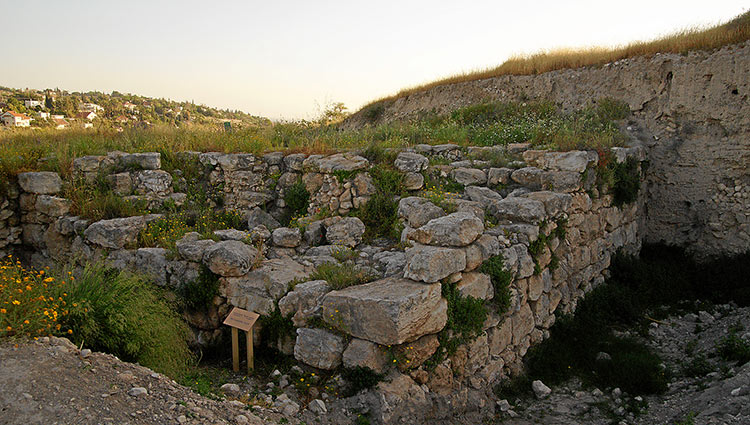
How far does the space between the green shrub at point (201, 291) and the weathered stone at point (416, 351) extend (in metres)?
2.55

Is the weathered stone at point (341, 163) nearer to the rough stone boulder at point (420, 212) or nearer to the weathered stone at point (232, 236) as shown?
the rough stone boulder at point (420, 212)

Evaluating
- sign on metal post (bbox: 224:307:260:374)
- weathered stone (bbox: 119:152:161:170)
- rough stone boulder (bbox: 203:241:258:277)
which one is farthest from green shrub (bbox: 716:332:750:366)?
weathered stone (bbox: 119:152:161:170)

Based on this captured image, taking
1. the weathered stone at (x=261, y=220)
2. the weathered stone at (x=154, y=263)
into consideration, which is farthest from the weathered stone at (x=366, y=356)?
the weathered stone at (x=261, y=220)

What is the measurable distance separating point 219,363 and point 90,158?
510 centimetres

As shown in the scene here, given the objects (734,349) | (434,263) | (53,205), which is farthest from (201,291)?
(734,349)

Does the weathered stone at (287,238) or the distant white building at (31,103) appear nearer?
the weathered stone at (287,238)

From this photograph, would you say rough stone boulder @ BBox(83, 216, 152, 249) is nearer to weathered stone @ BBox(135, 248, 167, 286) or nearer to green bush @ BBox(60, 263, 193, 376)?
weathered stone @ BBox(135, 248, 167, 286)

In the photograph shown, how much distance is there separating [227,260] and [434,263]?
2.59 m

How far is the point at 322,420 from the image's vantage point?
429 cm

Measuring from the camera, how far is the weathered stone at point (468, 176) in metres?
7.95

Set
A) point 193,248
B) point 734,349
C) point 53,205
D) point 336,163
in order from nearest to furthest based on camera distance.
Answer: point 734,349
point 193,248
point 53,205
point 336,163

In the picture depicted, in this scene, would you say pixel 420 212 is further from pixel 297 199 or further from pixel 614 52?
pixel 614 52

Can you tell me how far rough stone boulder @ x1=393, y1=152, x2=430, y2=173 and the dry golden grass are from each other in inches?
275

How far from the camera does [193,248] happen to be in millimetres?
6020
